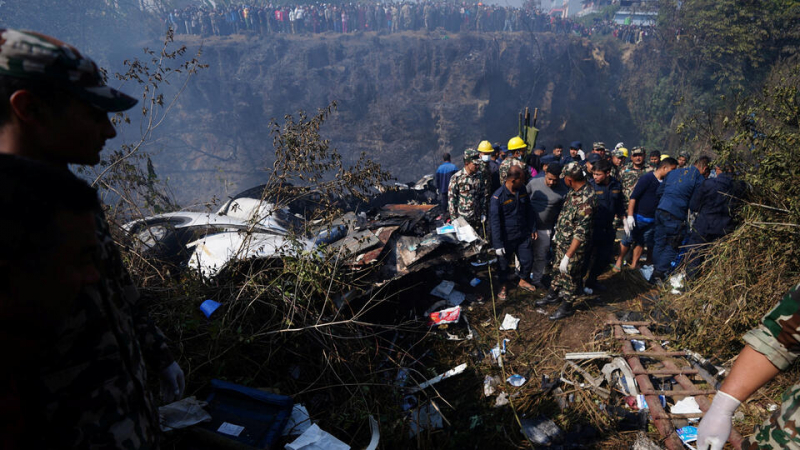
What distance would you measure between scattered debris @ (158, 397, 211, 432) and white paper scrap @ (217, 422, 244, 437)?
0.32 ft

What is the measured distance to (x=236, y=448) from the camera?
1.98 meters

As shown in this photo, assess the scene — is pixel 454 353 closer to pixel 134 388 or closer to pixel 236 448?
pixel 236 448

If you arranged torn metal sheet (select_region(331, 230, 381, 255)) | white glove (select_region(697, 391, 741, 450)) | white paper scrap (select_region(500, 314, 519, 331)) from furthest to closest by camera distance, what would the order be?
white paper scrap (select_region(500, 314, 519, 331)), torn metal sheet (select_region(331, 230, 381, 255)), white glove (select_region(697, 391, 741, 450))

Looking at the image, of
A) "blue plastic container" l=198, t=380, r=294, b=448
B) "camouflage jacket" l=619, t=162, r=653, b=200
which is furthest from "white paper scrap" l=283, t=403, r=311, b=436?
"camouflage jacket" l=619, t=162, r=653, b=200

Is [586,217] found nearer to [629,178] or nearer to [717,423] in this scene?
[629,178]

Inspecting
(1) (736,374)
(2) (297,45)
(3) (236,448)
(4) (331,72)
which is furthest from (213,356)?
(2) (297,45)

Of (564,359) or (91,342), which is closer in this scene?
(91,342)

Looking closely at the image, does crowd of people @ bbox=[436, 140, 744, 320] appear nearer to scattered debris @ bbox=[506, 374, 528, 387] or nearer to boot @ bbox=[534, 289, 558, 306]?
boot @ bbox=[534, 289, 558, 306]

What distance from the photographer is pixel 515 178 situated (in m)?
4.63

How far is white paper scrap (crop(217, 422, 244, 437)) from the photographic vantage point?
210 centimetres

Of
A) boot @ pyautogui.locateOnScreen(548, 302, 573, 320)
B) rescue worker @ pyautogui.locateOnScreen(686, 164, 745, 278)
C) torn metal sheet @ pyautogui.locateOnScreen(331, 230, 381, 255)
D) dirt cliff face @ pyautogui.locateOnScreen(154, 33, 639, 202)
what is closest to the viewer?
rescue worker @ pyautogui.locateOnScreen(686, 164, 745, 278)

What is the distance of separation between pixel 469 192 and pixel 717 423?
13.9ft

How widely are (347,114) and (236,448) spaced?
21187 mm

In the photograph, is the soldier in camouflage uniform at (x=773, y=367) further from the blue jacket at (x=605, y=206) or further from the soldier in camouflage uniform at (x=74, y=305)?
the blue jacket at (x=605, y=206)
